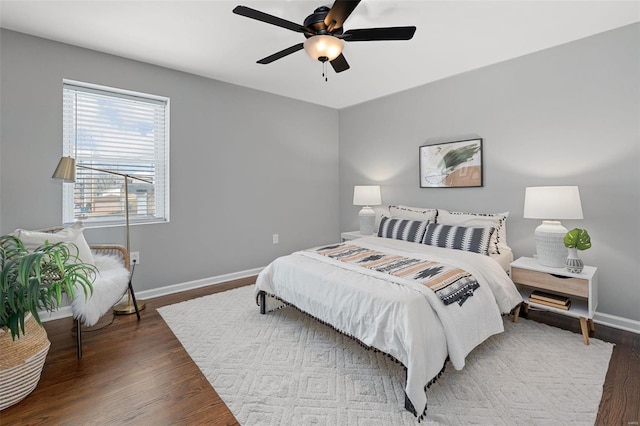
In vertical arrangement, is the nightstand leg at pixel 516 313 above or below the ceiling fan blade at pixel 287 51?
below

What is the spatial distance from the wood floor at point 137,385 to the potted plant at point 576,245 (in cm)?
59

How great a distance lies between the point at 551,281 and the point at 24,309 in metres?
3.58

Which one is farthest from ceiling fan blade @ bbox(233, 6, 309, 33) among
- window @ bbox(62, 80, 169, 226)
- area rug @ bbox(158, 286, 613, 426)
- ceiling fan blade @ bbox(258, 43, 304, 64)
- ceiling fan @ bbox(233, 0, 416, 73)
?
area rug @ bbox(158, 286, 613, 426)

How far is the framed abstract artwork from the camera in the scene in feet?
11.4

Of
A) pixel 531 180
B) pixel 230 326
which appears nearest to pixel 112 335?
pixel 230 326

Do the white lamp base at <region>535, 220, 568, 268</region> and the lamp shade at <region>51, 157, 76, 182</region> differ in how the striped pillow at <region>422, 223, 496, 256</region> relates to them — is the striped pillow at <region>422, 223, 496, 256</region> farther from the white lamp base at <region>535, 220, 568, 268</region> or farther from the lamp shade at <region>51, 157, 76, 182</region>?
the lamp shade at <region>51, 157, 76, 182</region>

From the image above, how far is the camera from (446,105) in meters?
3.71

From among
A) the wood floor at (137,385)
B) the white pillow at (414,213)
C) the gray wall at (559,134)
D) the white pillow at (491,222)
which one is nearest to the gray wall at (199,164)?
the wood floor at (137,385)

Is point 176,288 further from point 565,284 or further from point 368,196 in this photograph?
point 565,284

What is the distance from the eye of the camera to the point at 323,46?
2.07 meters

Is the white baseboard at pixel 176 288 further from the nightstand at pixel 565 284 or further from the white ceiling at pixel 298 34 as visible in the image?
the nightstand at pixel 565 284

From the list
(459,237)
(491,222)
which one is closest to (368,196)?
(459,237)

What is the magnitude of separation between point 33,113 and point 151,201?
4.04ft

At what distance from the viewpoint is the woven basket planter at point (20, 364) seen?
5.42 feet
